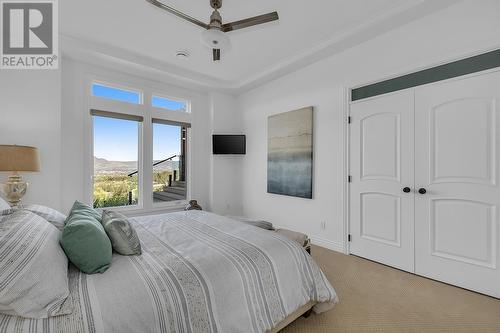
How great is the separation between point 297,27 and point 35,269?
3183 millimetres

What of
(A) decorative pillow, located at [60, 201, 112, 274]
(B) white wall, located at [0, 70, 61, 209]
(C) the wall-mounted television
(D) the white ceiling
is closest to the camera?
(A) decorative pillow, located at [60, 201, 112, 274]

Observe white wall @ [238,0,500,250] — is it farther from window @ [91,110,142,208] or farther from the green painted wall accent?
window @ [91,110,142,208]

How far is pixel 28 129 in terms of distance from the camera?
114 inches

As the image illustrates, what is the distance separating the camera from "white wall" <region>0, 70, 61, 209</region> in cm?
277

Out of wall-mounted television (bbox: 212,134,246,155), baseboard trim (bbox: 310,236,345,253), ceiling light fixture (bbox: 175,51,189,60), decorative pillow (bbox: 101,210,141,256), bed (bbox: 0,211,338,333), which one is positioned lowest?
baseboard trim (bbox: 310,236,345,253)

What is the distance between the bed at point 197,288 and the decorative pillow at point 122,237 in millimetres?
47

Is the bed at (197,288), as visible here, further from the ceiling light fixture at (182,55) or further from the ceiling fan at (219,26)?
the ceiling light fixture at (182,55)

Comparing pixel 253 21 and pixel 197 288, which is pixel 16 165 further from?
pixel 253 21

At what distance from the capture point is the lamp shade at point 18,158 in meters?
2.34

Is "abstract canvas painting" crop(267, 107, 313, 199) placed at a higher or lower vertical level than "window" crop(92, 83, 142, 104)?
lower

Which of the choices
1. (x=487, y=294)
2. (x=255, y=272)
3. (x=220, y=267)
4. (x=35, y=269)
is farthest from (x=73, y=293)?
(x=487, y=294)

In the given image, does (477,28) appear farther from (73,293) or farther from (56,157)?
(56,157)

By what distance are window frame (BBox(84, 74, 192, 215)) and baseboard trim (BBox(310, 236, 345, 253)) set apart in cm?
256

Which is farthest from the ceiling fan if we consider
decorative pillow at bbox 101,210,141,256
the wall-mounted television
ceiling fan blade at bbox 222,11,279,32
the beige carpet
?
the wall-mounted television
